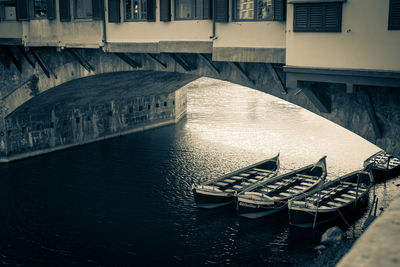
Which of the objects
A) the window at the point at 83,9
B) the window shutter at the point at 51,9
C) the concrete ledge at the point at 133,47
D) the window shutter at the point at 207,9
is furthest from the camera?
the window shutter at the point at 51,9

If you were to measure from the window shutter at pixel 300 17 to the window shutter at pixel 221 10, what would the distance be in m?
3.75

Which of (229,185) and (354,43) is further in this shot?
(229,185)

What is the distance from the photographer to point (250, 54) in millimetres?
18328

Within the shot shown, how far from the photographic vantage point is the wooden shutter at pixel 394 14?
13672 millimetres

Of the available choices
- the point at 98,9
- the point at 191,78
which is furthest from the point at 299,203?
the point at 191,78

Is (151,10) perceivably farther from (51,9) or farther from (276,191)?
(276,191)

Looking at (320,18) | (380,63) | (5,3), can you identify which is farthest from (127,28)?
(380,63)

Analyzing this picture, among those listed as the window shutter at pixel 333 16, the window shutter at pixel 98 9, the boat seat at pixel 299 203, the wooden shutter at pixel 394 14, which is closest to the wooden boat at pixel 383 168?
the boat seat at pixel 299 203

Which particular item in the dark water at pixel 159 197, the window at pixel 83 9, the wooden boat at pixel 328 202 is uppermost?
the window at pixel 83 9

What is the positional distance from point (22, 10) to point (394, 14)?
65.2 ft

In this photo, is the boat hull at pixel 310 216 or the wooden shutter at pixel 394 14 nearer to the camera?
the wooden shutter at pixel 394 14

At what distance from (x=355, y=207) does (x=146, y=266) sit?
9.56 meters

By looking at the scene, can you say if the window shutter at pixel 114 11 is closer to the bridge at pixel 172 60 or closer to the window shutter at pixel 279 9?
the bridge at pixel 172 60

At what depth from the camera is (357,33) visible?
14672 millimetres
